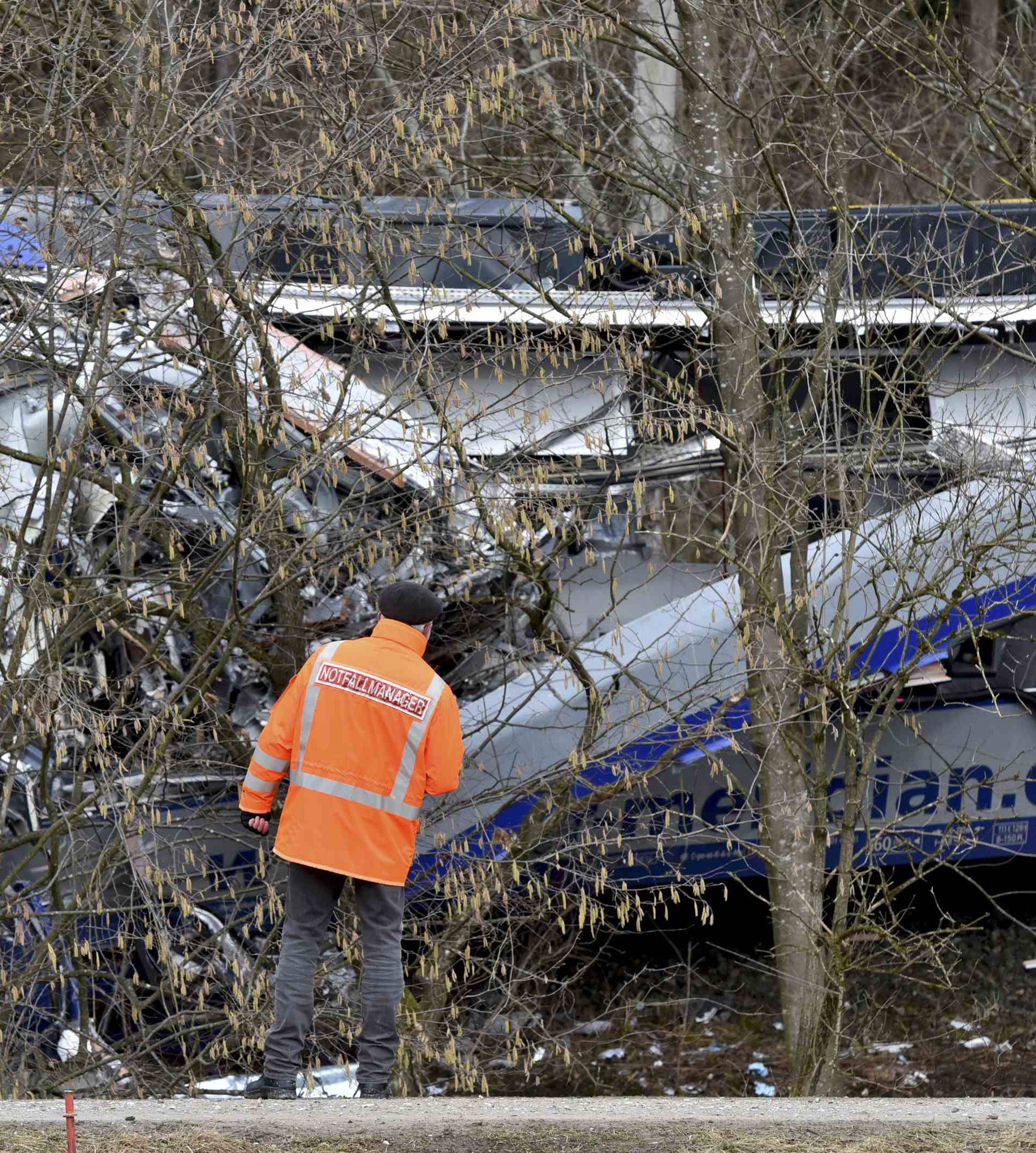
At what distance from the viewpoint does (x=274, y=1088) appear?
4.50m

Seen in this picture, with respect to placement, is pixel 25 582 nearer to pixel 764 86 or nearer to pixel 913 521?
pixel 913 521

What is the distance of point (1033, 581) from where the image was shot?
664 centimetres

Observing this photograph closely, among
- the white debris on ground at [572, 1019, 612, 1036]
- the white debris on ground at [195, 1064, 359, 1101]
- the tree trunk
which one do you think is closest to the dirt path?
the white debris on ground at [195, 1064, 359, 1101]

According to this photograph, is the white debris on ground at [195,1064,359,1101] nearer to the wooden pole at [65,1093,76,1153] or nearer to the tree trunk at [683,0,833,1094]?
the tree trunk at [683,0,833,1094]

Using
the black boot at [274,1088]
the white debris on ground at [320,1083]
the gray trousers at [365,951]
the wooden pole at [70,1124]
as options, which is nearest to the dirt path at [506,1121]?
the wooden pole at [70,1124]

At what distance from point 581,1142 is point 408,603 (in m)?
1.79

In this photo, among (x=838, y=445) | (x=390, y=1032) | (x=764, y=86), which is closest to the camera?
(x=390, y=1032)

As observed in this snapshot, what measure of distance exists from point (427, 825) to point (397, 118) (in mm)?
3031

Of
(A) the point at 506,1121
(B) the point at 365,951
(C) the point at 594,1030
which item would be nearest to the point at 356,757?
(B) the point at 365,951

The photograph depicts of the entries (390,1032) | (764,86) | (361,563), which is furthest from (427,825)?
(764,86)

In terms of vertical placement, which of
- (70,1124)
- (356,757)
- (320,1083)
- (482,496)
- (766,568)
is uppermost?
(482,496)

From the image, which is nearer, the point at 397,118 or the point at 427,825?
the point at 397,118

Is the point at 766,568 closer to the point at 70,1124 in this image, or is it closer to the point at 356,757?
the point at 356,757

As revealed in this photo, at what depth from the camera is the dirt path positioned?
3641 mm
